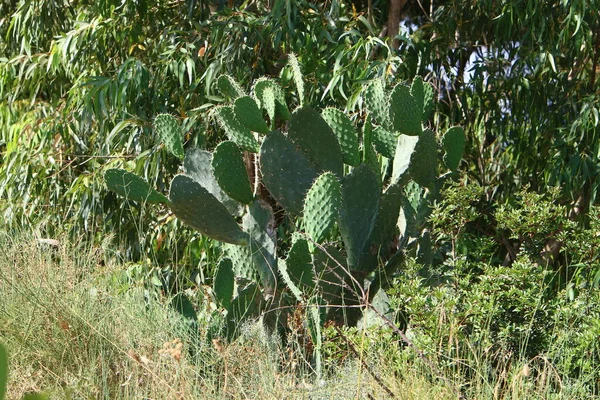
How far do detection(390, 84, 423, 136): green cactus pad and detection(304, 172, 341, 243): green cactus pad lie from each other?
41cm

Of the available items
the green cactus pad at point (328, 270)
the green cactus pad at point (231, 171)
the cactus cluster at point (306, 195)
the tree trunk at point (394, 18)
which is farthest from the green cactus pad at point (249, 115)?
the tree trunk at point (394, 18)

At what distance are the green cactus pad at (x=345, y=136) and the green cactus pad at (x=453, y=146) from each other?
1.31ft

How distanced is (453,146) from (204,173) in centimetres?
114

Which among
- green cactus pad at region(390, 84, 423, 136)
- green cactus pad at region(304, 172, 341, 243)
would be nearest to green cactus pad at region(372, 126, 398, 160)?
green cactus pad at region(390, 84, 423, 136)

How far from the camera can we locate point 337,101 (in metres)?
5.34

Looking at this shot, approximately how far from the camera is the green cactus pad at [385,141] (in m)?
4.18

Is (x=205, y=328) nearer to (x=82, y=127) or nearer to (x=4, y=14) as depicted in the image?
(x=82, y=127)

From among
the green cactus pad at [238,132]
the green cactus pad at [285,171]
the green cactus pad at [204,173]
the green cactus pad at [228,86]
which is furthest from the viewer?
the green cactus pad at [228,86]

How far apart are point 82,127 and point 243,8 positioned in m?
1.31

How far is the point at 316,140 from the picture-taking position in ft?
12.5

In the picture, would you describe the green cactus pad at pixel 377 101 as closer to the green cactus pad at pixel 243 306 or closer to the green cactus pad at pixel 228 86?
the green cactus pad at pixel 228 86

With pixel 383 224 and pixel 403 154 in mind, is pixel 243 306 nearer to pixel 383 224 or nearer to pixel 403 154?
pixel 383 224

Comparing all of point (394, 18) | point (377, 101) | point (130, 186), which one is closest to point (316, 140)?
point (377, 101)

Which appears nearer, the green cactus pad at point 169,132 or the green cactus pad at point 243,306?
the green cactus pad at point 243,306
